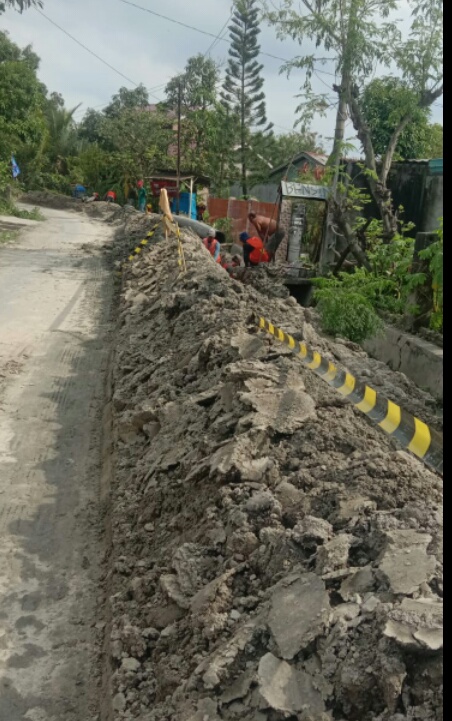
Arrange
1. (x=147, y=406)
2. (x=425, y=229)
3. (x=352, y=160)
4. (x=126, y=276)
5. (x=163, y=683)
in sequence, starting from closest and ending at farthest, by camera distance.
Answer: (x=163, y=683)
(x=147, y=406)
(x=126, y=276)
(x=425, y=229)
(x=352, y=160)

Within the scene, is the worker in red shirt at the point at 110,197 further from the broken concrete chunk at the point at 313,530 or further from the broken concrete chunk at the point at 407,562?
the broken concrete chunk at the point at 407,562

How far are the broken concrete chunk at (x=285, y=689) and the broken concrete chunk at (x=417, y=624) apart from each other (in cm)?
35

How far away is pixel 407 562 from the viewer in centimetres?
274

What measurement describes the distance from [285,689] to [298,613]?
33cm

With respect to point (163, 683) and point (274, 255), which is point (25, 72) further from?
point (163, 683)

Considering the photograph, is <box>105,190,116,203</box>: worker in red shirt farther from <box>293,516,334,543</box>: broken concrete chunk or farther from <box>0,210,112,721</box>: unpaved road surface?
<box>293,516,334,543</box>: broken concrete chunk

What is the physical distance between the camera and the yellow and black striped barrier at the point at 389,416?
3.24 m

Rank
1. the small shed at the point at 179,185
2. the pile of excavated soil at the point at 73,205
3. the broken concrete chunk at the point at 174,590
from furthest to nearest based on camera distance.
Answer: the pile of excavated soil at the point at 73,205 < the small shed at the point at 179,185 < the broken concrete chunk at the point at 174,590

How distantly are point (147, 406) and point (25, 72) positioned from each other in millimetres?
21640

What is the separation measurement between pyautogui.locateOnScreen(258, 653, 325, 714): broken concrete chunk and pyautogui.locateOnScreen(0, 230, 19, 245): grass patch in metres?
18.7

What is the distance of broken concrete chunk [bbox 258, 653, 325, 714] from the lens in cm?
236

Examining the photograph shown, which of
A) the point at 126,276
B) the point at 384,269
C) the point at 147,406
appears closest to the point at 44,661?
the point at 147,406

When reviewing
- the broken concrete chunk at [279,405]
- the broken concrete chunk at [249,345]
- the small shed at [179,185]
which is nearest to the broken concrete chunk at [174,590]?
the broken concrete chunk at [279,405]

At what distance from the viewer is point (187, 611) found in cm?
332
